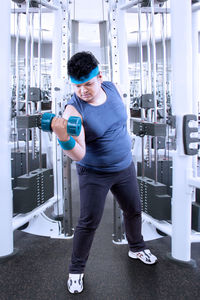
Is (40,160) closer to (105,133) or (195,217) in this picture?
(105,133)

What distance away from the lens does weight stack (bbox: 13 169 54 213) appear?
222cm

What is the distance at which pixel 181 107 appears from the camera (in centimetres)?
176

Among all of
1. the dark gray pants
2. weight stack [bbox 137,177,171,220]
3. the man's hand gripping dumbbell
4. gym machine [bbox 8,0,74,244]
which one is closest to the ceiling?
gym machine [bbox 8,0,74,244]

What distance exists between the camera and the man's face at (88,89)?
137cm

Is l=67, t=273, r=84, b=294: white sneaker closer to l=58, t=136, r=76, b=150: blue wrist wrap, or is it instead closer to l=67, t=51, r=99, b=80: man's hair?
l=58, t=136, r=76, b=150: blue wrist wrap

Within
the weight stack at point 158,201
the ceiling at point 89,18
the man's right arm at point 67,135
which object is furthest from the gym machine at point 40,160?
the ceiling at point 89,18

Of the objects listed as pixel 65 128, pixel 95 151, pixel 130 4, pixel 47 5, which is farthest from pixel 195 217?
pixel 47 5

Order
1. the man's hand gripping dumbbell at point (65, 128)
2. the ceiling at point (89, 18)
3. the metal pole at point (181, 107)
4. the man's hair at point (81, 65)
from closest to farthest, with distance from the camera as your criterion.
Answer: the man's hand gripping dumbbell at point (65, 128), the man's hair at point (81, 65), the metal pole at point (181, 107), the ceiling at point (89, 18)

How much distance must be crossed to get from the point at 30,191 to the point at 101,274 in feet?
2.89

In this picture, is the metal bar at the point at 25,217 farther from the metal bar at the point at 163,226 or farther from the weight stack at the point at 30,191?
the metal bar at the point at 163,226

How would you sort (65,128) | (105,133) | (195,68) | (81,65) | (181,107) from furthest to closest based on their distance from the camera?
1. (195,68)
2. (181,107)
3. (105,133)
4. (81,65)
5. (65,128)

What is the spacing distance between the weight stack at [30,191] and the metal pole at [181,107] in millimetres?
1145

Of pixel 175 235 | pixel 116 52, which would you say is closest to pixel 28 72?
pixel 116 52

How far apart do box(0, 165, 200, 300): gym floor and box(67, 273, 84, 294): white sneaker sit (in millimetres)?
26
